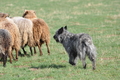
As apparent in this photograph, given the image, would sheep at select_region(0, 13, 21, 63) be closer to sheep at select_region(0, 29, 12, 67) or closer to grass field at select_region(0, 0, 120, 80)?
grass field at select_region(0, 0, 120, 80)

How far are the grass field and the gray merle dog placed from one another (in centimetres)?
42

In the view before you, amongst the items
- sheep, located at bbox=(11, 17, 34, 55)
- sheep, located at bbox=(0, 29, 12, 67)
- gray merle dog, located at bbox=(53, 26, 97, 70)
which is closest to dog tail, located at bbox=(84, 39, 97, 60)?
gray merle dog, located at bbox=(53, 26, 97, 70)

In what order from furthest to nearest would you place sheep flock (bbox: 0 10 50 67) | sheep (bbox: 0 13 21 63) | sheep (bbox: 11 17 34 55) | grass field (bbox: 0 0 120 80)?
sheep (bbox: 11 17 34 55) < sheep (bbox: 0 13 21 63) < sheep flock (bbox: 0 10 50 67) < grass field (bbox: 0 0 120 80)

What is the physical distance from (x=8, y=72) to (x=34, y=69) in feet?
3.26

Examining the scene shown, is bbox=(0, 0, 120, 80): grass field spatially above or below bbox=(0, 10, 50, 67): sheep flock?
below

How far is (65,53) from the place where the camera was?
1409 cm

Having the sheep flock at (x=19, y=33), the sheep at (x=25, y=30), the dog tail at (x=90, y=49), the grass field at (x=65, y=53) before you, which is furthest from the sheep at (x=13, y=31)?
the dog tail at (x=90, y=49)

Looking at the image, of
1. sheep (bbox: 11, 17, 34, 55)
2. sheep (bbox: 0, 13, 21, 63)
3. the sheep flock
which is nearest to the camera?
the sheep flock

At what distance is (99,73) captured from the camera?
9984 millimetres

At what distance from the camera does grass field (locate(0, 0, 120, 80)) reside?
9.83 metres

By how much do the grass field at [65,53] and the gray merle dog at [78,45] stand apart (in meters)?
0.42

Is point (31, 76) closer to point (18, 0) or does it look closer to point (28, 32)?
point (28, 32)

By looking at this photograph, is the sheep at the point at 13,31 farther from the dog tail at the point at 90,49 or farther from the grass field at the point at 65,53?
the dog tail at the point at 90,49

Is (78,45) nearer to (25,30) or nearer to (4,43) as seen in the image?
(4,43)
